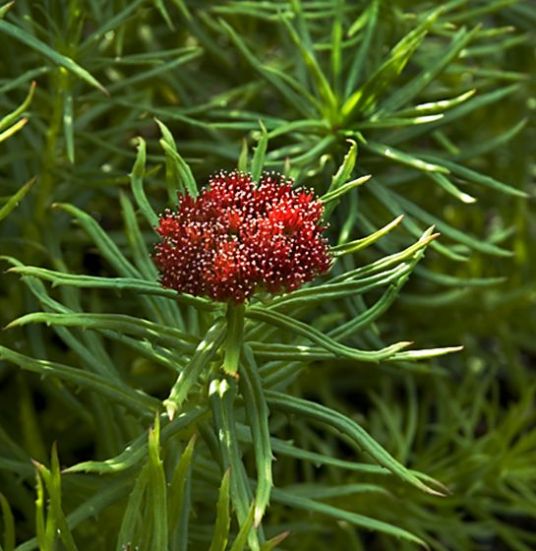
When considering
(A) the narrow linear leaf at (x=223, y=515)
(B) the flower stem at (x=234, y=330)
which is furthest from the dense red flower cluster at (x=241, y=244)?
(A) the narrow linear leaf at (x=223, y=515)

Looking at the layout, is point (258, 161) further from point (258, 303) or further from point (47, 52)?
point (47, 52)

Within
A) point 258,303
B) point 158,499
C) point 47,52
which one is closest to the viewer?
point 158,499

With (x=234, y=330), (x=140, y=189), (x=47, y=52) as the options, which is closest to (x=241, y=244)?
(x=234, y=330)

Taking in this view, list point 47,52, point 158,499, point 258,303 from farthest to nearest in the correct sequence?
point 47,52, point 258,303, point 158,499

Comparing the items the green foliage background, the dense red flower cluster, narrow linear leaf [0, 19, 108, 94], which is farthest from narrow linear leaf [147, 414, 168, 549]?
narrow linear leaf [0, 19, 108, 94]

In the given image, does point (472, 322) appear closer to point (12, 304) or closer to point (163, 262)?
point (12, 304)

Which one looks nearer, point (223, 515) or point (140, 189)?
point (223, 515)
